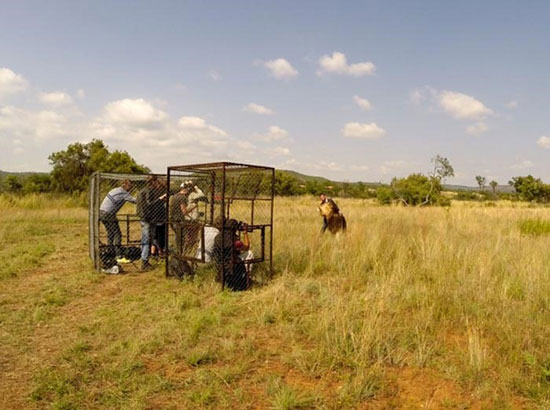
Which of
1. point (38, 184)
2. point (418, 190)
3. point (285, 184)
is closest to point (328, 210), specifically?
point (418, 190)

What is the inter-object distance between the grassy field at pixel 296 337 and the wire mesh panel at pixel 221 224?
40 centimetres

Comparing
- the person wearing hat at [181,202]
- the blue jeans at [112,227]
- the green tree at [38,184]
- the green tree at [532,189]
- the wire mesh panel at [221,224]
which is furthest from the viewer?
the green tree at [532,189]

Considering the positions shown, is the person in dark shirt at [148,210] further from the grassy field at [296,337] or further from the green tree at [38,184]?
the green tree at [38,184]

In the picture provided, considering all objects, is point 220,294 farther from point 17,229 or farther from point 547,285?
point 17,229

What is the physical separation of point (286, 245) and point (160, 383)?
19.4 ft

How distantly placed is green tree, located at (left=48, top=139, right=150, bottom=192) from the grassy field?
1979cm

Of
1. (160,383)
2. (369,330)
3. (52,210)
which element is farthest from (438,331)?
(52,210)

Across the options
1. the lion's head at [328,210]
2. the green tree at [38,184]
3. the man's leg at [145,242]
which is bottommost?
the man's leg at [145,242]

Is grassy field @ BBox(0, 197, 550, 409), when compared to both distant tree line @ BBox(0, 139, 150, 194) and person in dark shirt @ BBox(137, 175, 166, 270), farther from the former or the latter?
distant tree line @ BBox(0, 139, 150, 194)

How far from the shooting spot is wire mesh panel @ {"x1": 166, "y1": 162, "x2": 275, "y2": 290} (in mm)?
6383

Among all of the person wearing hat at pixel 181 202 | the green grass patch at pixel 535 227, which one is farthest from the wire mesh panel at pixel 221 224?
the green grass patch at pixel 535 227

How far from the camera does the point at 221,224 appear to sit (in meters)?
6.13

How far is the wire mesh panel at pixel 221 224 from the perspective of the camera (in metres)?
6.38

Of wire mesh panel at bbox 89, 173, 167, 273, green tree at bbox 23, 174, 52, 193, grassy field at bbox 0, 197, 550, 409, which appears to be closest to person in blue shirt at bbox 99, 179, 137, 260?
wire mesh panel at bbox 89, 173, 167, 273
